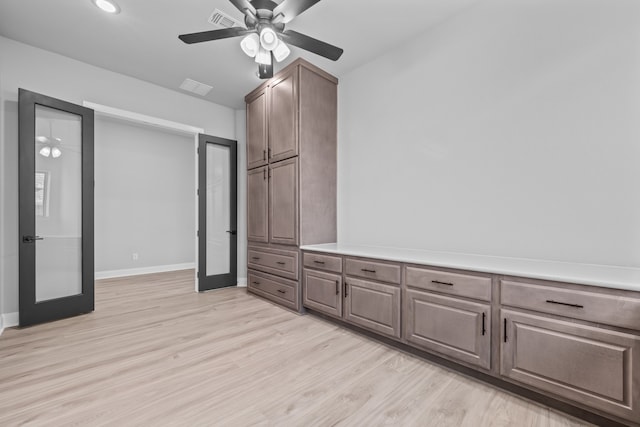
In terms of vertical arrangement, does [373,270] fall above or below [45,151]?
below

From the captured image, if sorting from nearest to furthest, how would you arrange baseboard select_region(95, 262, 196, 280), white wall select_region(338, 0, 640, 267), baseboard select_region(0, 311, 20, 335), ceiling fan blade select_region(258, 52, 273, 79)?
white wall select_region(338, 0, 640, 267), ceiling fan blade select_region(258, 52, 273, 79), baseboard select_region(0, 311, 20, 335), baseboard select_region(95, 262, 196, 280)

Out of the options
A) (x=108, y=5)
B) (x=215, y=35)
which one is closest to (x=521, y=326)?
(x=215, y=35)

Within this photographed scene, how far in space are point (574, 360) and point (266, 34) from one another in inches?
111

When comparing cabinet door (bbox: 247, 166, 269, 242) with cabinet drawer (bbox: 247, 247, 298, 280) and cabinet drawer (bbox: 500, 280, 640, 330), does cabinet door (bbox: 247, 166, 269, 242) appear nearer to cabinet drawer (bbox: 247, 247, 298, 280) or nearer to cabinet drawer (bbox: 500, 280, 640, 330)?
cabinet drawer (bbox: 247, 247, 298, 280)

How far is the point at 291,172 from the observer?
10.7 feet

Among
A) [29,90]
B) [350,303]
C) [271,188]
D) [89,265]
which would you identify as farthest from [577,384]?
[29,90]

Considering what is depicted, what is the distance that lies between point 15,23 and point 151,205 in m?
3.43

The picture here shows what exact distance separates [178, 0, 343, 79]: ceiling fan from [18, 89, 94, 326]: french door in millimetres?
2030

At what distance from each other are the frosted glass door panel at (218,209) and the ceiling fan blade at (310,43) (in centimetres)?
264

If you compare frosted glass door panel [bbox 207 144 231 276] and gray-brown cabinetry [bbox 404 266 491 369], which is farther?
Result: frosted glass door panel [bbox 207 144 231 276]

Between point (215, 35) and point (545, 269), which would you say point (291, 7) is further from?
point (545, 269)

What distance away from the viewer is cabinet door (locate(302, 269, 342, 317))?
109 inches

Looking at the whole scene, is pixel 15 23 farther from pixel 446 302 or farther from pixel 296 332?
pixel 446 302

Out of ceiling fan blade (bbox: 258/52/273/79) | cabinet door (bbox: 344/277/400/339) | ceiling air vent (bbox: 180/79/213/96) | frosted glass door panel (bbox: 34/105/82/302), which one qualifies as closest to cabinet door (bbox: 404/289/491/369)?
cabinet door (bbox: 344/277/400/339)
